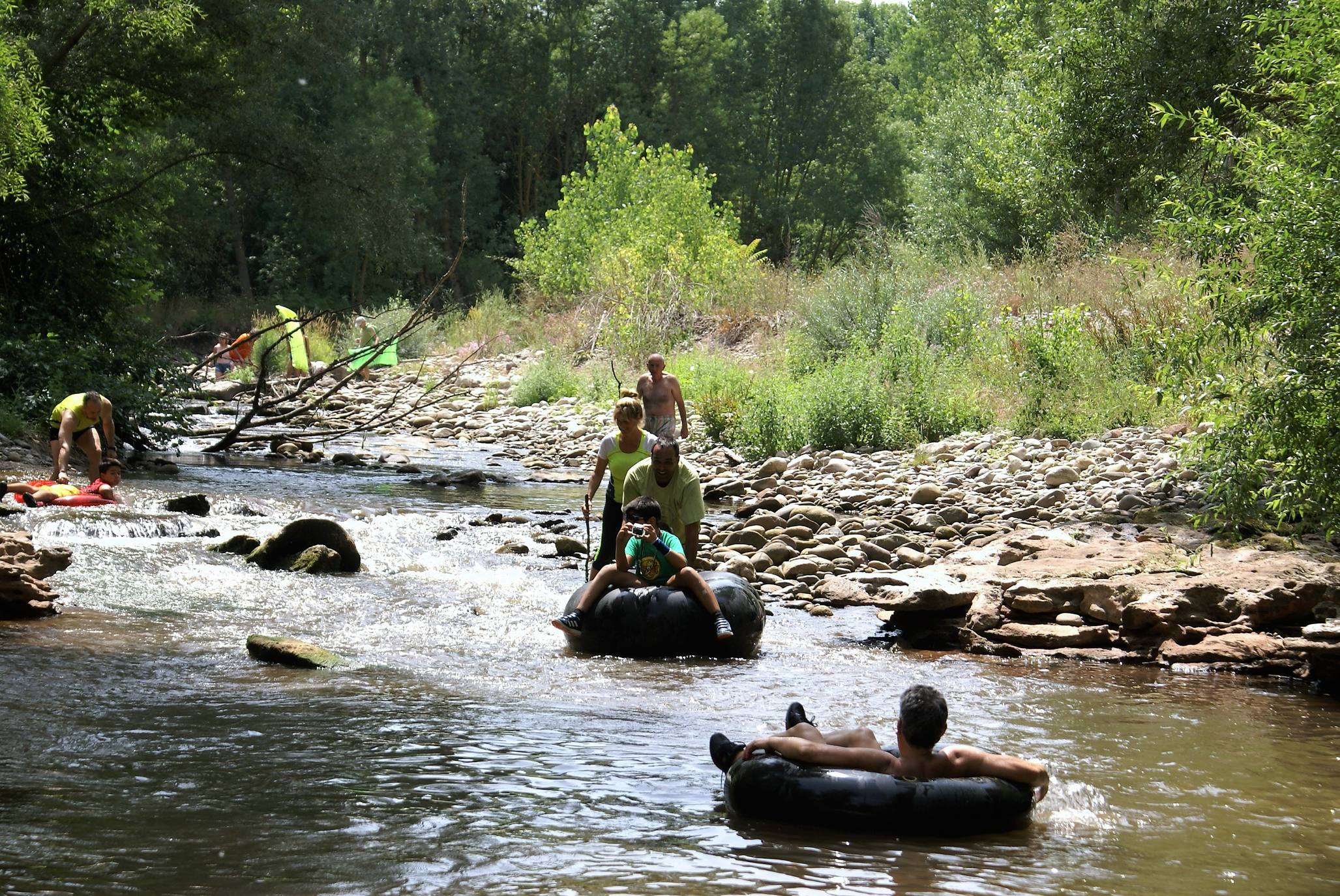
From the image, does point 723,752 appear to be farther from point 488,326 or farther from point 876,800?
point 488,326

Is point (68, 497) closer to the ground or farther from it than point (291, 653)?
farther from it

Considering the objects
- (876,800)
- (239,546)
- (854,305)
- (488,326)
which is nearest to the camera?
(876,800)


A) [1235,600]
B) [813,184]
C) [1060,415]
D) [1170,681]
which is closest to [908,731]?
[1170,681]

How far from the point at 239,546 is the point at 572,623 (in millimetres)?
4883

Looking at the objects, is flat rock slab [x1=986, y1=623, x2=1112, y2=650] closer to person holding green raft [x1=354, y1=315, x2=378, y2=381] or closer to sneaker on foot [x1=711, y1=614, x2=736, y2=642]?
sneaker on foot [x1=711, y1=614, x2=736, y2=642]

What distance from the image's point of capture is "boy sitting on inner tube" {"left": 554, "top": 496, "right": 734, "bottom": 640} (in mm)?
9016

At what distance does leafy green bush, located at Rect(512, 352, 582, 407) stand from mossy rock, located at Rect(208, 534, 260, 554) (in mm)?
14754

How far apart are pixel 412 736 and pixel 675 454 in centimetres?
322

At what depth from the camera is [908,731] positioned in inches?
227

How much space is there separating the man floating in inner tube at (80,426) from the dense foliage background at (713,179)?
2369mm

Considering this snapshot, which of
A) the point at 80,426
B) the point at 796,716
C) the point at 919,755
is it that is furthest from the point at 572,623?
the point at 80,426

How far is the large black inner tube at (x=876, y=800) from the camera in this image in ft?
18.7

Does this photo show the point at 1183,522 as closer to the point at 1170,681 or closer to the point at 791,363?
the point at 1170,681

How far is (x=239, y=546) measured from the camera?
12.6 metres
